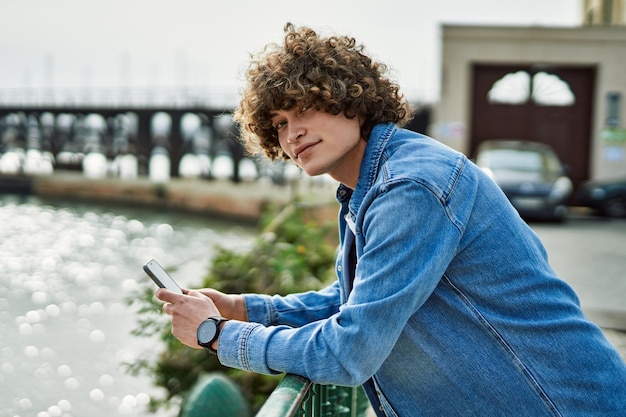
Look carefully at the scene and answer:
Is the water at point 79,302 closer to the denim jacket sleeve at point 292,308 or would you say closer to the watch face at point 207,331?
the denim jacket sleeve at point 292,308

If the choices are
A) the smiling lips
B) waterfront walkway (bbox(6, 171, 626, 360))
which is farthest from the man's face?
waterfront walkway (bbox(6, 171, 626, 360))

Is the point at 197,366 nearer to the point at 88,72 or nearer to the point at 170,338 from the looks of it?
the point at 170,338

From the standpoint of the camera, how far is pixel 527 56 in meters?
16.5

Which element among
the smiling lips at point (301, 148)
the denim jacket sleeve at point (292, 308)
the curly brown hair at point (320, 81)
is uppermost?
the curly brown hair at point (320, 81)

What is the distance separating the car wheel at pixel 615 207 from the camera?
46.7 feet

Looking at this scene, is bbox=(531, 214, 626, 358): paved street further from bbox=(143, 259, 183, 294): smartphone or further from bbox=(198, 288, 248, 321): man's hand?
bbox=(143, 259, 183, 294): smartphone

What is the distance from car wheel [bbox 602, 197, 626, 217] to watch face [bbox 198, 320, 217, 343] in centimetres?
1408

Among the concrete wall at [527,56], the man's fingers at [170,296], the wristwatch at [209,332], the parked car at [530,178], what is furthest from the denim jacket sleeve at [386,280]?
the concrete wall at [527,56]

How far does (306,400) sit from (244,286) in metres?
5.91

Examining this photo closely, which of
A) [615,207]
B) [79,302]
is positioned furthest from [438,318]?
[79,302]

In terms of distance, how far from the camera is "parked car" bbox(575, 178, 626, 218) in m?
14.3

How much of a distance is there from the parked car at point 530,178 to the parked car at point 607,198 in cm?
182

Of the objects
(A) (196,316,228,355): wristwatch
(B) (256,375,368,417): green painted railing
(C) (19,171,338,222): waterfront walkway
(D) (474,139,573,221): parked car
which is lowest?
(C) (19,171,338,222): waterfront walkway

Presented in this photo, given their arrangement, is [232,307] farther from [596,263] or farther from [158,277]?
[596,263]
